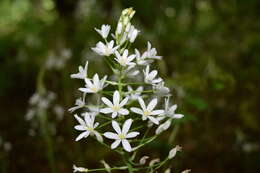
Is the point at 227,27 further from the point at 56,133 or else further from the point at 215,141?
the point at 56,133

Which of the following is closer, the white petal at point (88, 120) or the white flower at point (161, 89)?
the white petal at point (88, 120)

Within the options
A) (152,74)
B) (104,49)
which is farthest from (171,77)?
(104,49)

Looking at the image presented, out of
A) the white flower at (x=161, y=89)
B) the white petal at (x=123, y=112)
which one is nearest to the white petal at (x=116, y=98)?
the white petal at (x=123, y=112)

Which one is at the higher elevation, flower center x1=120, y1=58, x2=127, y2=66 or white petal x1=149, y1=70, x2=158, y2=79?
flower center x1=120, y1=58, x2=127, y2=66

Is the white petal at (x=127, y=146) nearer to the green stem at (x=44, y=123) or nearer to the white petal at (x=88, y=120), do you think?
the white petal at (x=88, y=120)

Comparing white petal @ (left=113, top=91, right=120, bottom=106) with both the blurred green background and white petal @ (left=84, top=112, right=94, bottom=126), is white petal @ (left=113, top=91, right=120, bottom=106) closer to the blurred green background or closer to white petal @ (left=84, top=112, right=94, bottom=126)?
white petal @ (left=84, top=112, right=94, bottom=126)

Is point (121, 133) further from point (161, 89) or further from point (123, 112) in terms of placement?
point (161, 89)

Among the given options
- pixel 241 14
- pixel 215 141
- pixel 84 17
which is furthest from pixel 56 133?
pixel 241 14

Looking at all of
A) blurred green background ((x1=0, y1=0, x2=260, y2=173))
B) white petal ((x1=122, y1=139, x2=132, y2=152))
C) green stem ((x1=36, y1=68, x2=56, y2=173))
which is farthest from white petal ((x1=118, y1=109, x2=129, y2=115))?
green stem ((x1=36, y1=68, x2=56, y2=173))
